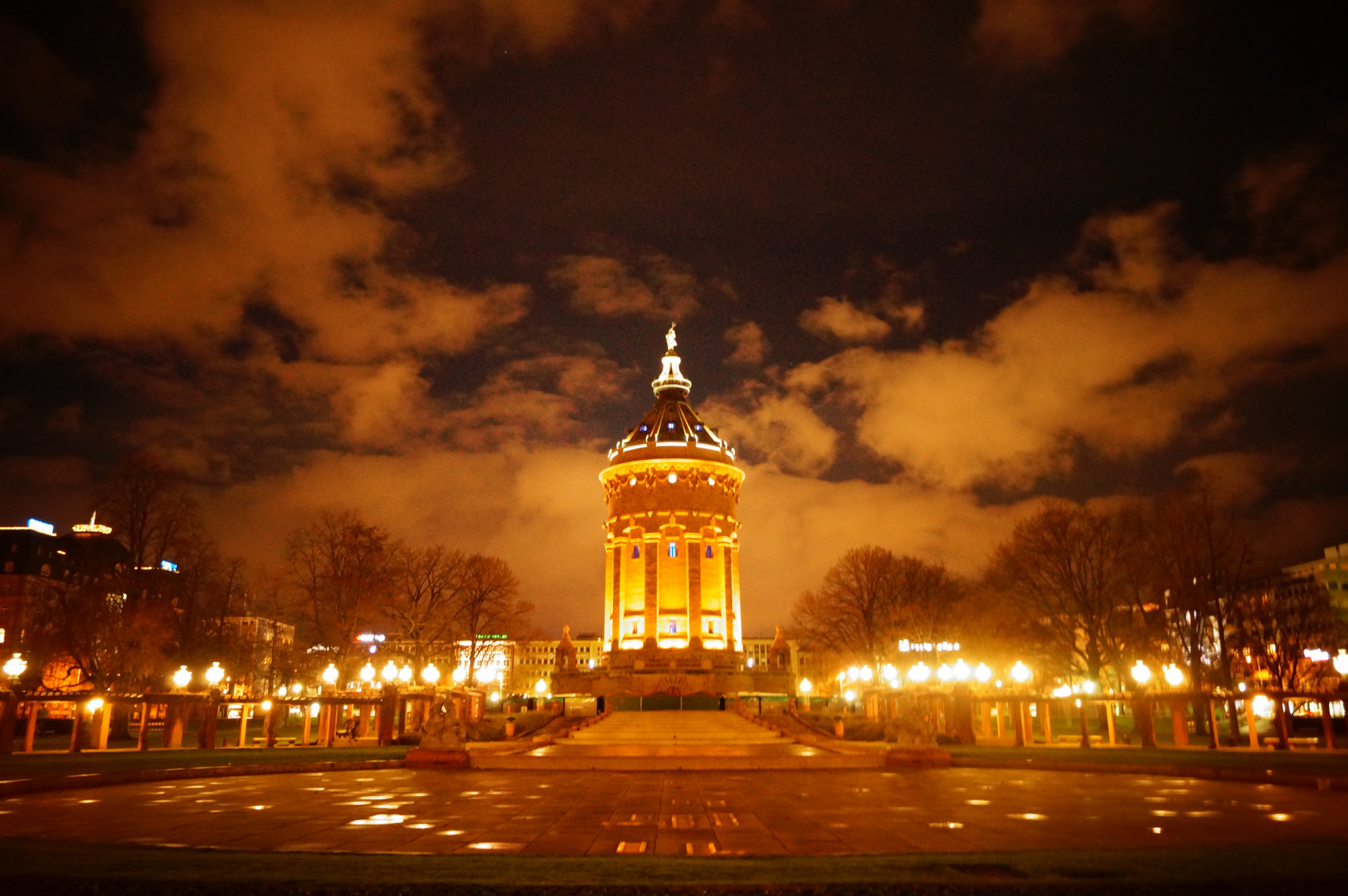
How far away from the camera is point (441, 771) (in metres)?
30.8

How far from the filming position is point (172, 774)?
26.9 meters

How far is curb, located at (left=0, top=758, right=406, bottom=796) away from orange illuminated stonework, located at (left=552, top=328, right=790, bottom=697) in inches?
2200

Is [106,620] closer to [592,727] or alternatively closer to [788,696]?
[592,727]

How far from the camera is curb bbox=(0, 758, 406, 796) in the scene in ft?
75.8

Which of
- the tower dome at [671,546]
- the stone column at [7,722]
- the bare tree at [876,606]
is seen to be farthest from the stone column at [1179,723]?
the tower dome at [671,546]

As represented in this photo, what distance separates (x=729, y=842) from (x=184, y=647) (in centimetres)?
5122

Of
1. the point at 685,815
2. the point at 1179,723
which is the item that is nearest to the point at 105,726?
the point at 685,815

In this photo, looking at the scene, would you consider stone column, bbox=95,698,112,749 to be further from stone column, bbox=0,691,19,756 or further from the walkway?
the walkway

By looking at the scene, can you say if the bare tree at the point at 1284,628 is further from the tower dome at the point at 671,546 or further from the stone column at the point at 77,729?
the stone column at the point at 77,729

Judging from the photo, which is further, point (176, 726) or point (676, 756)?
point (176, 726)

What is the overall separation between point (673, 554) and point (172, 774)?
69.4 meters

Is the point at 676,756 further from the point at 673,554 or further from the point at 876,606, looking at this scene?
the point at 673,554

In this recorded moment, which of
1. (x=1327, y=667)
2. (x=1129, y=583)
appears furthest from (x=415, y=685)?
(x=1327, y=667)

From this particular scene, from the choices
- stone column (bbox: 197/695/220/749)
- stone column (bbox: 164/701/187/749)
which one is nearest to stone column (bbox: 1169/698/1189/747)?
stone column (bbox: 197/695/220/749)
